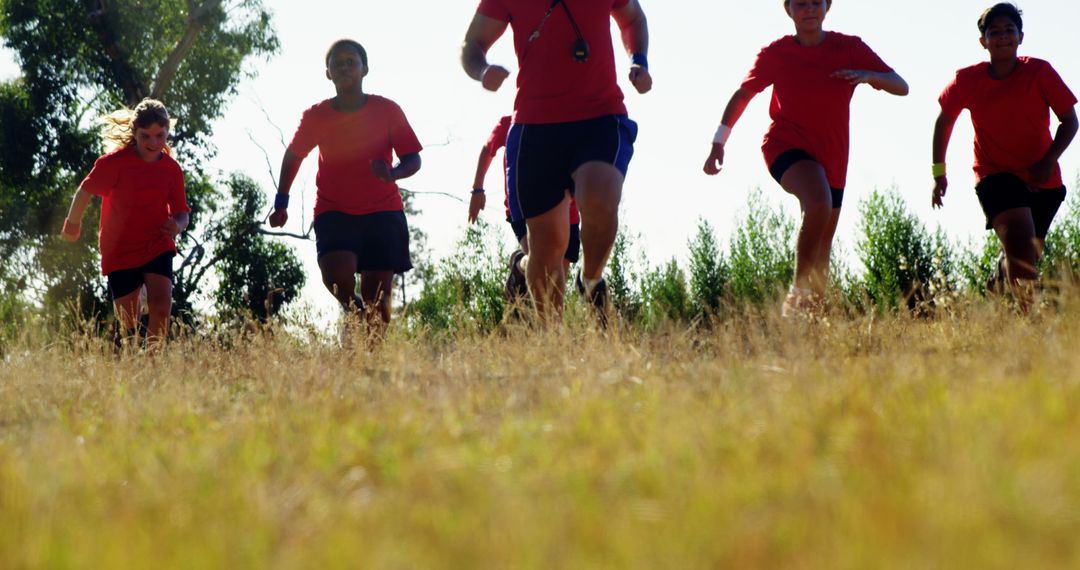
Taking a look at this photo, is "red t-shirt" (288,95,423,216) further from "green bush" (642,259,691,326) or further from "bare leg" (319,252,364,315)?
"green bush" (642,259,691,326)

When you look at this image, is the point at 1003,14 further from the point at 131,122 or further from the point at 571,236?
the point at 131,122

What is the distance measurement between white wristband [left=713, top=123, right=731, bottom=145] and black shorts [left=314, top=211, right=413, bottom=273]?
2231 millimetres

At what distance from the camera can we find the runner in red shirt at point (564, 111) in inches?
258

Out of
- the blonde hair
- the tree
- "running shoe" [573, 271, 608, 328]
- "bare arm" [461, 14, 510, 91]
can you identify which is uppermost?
the tree

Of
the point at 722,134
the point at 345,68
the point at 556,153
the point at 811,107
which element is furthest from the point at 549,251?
the point at 345,68

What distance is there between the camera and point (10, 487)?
3.13 metres

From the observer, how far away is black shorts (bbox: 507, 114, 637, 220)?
259 inches

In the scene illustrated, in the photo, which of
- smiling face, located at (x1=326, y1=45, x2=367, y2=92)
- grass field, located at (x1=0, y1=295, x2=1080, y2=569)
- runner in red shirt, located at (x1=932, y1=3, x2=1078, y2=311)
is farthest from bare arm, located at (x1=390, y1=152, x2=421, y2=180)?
runner in red shirt, located at (x1=932, y1=3, x2=1078, y2=311)

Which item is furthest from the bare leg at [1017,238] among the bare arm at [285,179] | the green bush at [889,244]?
the green bush at [889,244]

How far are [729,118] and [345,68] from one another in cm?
258

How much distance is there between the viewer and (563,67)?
6.61 meters

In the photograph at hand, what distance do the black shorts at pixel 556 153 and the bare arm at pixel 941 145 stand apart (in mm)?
2692

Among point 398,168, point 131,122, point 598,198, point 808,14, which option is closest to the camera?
point 598,198

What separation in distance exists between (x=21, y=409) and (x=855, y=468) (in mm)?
3777
